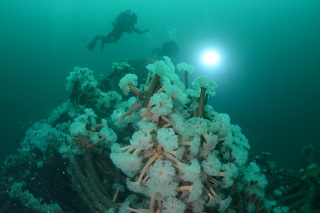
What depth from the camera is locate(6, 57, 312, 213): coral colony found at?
2729 mm

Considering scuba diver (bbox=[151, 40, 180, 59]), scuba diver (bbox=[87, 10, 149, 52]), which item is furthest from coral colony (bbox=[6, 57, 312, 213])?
scuba diver (bbox=[87, 10, 149, 52])

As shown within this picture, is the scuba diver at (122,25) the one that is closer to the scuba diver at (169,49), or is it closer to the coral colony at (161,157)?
the scuba diver at (169,49)

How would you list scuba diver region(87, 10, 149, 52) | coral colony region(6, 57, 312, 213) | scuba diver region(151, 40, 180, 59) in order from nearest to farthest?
1. coral colony region(6, 57, 312, 213)
2. scuba diver region(151, 40, 180, 59)
3. scuba diver region(87, 10, 149, 52)

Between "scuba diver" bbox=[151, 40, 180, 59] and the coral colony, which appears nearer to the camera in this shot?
the coral colony

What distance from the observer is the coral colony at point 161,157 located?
2.73 m

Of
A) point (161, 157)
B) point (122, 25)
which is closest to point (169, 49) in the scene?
point (122, 25)

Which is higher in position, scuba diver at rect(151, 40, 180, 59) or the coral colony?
scuba diver at rect(151, 40, 180, 59)

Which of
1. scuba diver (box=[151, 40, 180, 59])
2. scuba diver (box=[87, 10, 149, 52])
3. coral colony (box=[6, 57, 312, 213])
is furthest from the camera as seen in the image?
scuba diver (box=[87, 10, 149, 52])

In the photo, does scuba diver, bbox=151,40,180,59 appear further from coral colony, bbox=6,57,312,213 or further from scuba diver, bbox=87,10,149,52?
coral colony, bbox=6,57,312,213

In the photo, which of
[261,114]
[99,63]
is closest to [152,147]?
[261,114]

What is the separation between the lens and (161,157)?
279cm

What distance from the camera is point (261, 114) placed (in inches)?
999

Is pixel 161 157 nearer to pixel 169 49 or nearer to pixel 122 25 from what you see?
pixel 169 49

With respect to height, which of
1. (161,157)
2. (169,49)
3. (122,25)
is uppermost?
(122,25)
